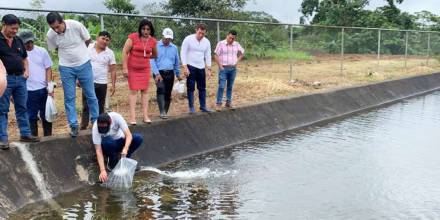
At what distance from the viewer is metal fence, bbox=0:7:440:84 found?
1068 cm

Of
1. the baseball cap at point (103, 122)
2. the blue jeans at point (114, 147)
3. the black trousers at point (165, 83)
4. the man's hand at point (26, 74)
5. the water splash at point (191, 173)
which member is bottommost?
the water splash at point (191, 173)

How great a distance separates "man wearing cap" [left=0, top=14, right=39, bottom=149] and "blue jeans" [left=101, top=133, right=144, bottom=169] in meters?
1.08

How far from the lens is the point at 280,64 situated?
1939 cm

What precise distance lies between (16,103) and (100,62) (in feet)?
5.72

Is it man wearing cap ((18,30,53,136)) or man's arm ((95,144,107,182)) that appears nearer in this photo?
man's arm ((95,144,107,182))

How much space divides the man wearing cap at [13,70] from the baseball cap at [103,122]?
0.98 metres

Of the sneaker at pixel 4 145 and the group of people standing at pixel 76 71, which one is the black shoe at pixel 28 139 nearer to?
the group of people standing at pixel 76 71

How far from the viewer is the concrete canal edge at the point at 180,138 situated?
274 inches

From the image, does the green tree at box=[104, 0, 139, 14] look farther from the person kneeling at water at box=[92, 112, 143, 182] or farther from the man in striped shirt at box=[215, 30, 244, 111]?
the person kneeling at water at box=[92, 112, 143, 182]

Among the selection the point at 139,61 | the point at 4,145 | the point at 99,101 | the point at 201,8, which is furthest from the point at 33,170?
the point at 201,8

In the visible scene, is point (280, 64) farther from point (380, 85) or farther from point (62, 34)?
point (62, 34)

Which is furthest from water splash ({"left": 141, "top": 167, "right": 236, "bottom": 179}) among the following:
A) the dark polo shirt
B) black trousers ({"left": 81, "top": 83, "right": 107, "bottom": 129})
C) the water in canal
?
the dark polo shirt

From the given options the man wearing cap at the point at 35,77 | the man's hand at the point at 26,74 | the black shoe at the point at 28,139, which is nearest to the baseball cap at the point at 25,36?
the man wearing cap at the point at 35,77

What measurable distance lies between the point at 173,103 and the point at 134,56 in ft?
12.7
